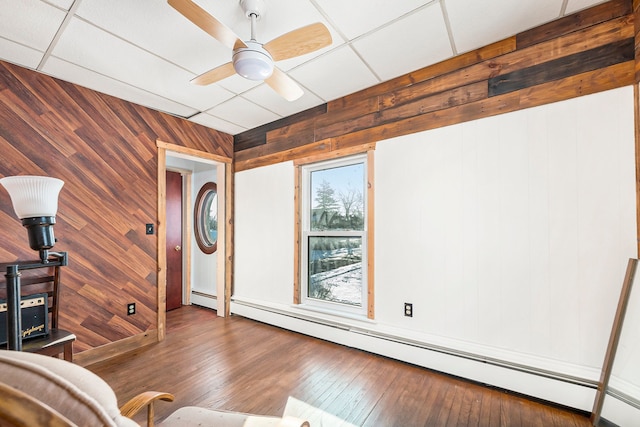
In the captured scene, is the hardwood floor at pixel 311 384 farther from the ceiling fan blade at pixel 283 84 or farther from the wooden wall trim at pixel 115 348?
the ceiling fan blade at pixel 283 84

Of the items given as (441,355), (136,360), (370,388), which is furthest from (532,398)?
(136,360)

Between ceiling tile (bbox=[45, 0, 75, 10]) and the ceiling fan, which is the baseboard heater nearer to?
the ceiling fan

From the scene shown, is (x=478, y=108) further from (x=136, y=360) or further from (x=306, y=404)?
(x=136, y=360)

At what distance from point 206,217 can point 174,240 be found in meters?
0.62

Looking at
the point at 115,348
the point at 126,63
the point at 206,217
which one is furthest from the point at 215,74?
Result: the point at 206,217

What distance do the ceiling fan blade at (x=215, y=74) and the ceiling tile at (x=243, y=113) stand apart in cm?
88

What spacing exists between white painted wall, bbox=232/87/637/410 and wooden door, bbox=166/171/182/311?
3184mm

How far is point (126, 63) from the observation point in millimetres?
2324

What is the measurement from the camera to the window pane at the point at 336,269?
2996 mm

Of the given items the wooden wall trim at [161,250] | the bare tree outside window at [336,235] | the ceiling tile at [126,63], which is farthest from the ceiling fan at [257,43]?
the wooden wall trim at [161,250]

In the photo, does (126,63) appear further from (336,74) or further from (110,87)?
(336,74)

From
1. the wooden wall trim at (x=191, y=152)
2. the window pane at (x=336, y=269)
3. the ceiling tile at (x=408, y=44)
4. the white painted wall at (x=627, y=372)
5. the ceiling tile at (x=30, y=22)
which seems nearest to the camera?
the white painted wall at (x=627, y=372)

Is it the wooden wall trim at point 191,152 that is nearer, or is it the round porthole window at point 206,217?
the wooden wall trim at point 191,152

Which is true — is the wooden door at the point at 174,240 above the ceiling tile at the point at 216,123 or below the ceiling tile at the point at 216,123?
below
